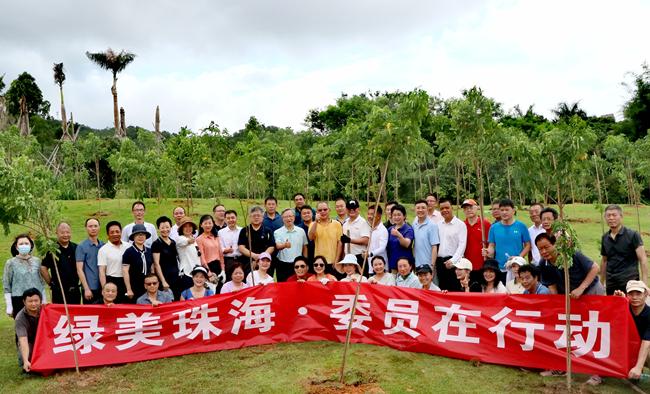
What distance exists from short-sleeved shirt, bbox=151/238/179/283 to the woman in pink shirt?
0.51 meters

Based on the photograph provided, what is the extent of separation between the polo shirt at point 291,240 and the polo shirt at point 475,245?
8.73 feet

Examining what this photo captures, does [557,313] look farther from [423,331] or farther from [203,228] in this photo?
[203,228]

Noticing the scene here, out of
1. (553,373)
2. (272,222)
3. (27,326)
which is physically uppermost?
(272,222)

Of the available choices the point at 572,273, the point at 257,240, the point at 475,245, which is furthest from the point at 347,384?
the point at 475,245

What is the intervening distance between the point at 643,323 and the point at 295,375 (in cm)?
410

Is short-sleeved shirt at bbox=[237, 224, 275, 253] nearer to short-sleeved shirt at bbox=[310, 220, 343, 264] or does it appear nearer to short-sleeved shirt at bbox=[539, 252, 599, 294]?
short-sleeved shirt at bbox=[310, 220, 343, 264]

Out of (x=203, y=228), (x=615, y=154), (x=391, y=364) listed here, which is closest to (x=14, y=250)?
(x=203, y=228)

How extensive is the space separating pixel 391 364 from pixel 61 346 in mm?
4339

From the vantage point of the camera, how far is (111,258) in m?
7.92

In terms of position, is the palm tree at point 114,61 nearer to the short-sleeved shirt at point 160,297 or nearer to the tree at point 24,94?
the tree at point 24,94

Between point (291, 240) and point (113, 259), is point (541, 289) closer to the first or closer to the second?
point (291, 240)

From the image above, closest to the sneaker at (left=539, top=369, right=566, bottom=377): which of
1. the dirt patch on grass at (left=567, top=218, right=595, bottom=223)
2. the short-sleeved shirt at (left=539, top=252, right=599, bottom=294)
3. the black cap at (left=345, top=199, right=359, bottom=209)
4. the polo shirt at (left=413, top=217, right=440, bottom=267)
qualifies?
the short-sleeved shirt at (left=539, top=252, right=599, bottom=294)

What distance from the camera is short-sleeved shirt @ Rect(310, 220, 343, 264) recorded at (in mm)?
8961

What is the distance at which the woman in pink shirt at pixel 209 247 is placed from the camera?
349 inches
